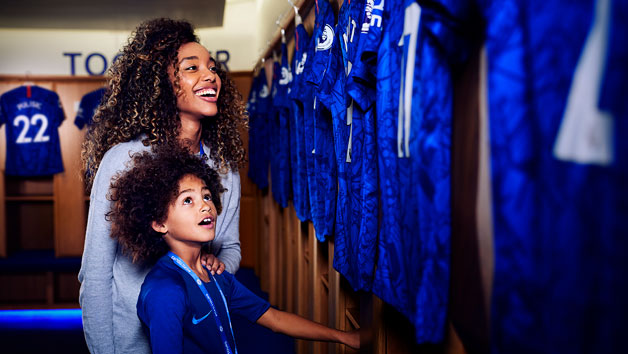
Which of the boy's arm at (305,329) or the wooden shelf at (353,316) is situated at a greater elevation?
the boy's arm at (305,329)

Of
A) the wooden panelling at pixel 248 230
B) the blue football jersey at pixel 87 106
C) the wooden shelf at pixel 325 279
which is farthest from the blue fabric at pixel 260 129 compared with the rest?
the wooden shelf at pixel 325 279

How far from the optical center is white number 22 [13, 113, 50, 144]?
14.5ft

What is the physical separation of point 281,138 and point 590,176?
100 inches

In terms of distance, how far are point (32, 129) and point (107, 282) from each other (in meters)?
3.96

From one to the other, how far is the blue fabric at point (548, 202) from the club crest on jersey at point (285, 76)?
219 centimetres

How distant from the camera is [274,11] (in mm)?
3701

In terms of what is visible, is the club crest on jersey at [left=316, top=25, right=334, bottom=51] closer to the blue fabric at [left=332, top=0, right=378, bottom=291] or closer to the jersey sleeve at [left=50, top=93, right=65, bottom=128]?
the blue fabric at [left=332, top=0, right=378, bottom=291]

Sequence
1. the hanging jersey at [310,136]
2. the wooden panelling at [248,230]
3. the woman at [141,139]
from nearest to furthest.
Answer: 1. the woman at [141,139]
2. the hanging jersey at [310,136]
3. the wooden panelling at [248,230]

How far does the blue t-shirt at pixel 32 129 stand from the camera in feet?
14.5

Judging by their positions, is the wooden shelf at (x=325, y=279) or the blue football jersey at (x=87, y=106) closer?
the wooden shelf at (x=325, y=279)

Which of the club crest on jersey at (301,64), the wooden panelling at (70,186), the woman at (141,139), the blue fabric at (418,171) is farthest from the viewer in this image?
the wooden panelling at (70,186)

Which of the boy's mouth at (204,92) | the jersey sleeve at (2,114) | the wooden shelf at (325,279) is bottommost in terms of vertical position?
the wooden shelf at (325,279)

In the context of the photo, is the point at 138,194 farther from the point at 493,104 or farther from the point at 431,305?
the point at 493,104

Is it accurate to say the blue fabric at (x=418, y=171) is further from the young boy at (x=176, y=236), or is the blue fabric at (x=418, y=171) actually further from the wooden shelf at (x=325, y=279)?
the wooden shelf at (x=325, y=279)
